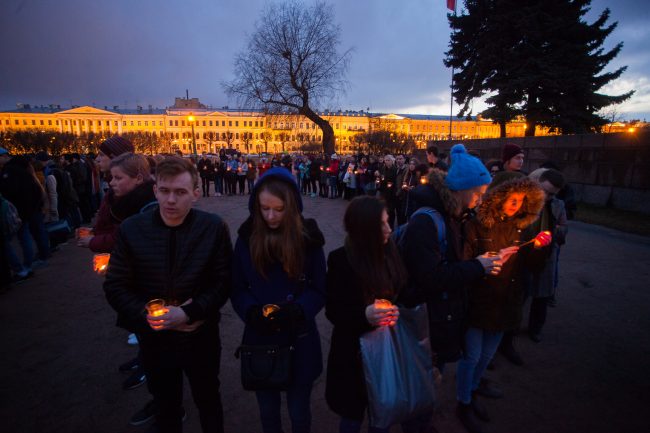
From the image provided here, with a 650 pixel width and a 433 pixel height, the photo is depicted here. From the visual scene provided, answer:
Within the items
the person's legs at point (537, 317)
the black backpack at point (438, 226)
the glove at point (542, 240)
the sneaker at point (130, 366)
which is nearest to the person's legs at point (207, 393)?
the black backpack at point (438, 226)

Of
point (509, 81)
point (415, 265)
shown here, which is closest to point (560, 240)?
point (415, 265)

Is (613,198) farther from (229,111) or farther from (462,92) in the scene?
(229,111)

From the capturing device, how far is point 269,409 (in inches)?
81.0

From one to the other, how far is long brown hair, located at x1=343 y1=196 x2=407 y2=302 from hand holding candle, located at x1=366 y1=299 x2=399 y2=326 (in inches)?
4.9

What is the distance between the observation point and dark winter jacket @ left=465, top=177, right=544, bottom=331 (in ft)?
8.21

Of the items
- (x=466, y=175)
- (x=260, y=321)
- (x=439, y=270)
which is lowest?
(x=260, y=321)

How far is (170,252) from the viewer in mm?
2020

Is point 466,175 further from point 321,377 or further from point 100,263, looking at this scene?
point 100,263

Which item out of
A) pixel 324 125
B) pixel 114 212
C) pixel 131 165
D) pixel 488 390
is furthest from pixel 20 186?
pixel 324 125

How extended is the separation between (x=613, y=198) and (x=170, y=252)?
14.0m

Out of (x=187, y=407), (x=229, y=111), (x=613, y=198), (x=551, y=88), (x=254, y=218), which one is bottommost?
(x=187, y=407)

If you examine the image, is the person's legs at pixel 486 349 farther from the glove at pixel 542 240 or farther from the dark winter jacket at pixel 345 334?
the dark winter jacket at pixel 345 334

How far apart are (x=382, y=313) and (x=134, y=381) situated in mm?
2810

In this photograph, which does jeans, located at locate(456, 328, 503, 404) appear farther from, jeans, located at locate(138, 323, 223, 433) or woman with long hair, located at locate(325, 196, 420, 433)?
jeans, located at locate(138, 323, 223, 433)
